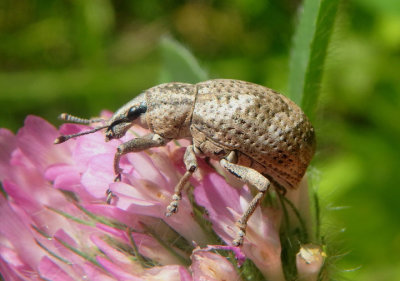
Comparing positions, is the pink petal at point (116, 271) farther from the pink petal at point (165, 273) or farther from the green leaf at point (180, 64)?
the green leaf at point (180, 64)

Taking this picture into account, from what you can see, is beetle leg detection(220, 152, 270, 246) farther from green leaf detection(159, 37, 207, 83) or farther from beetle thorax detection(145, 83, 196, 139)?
green leaf detection(159, 37, 207, 83)

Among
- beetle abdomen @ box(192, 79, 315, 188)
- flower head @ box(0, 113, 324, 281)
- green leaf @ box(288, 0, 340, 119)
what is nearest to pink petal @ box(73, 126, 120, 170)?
flower head @ box(0, 113, 324, 281)

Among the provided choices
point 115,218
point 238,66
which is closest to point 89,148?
point 115,218

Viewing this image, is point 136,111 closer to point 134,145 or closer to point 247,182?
point 134,145

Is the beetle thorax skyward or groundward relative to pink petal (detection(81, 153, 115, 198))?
skyward

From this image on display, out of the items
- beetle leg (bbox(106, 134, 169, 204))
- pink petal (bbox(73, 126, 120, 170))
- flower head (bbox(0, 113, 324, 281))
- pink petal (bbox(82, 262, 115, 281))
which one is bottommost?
pink petal (bbox(82, 262, 115, 281))

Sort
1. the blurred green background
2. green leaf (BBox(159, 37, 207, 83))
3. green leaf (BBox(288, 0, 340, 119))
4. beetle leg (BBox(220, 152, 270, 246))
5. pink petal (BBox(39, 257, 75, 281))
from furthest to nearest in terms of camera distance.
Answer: the blurred green background → green leaf (BBox(159, 37, 207, 83)) → green leaf (BBox(288, 0, 340, 119)) → pink petal (BBox(39, 257, 75, 281)) → beetle leg (BBox(220, 152, 270, 246))

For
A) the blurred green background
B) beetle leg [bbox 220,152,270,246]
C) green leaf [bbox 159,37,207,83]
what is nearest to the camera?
beetle leg [bbox 220,152,270,246]

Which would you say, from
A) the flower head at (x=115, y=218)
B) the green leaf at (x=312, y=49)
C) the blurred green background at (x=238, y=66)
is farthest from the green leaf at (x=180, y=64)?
the blurred green background at (x=238, y=66)

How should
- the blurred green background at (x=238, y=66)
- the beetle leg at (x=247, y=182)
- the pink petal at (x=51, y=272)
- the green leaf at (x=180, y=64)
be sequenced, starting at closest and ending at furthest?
the beetle leg at (x=247, y=182)
the pink petal at (x=51, y=272)
the green leaf at (x=180, y=64)
the blurred green background at (x=238, y=66)
